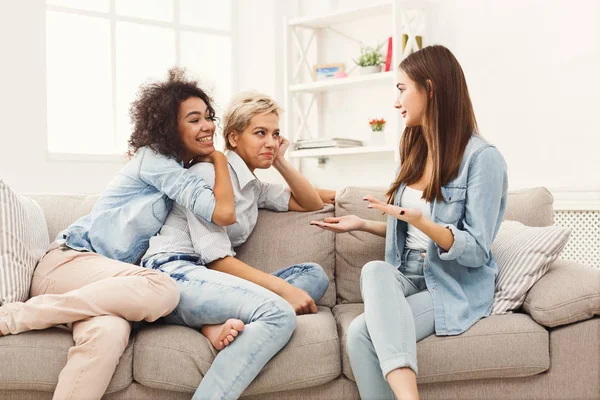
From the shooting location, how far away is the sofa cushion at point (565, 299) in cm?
198

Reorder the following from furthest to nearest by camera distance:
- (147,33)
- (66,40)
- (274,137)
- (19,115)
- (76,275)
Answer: (147,33)
(66,40)
(19,115)
(274,137)
(76,275)

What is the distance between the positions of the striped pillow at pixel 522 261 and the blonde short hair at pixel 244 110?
92 cm

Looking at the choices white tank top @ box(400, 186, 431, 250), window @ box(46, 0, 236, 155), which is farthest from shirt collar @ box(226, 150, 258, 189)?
window @ box(46, 0, 236, 155)

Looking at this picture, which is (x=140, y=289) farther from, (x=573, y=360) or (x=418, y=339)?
(x=573, y=360)

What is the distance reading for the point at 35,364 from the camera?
1.87 m

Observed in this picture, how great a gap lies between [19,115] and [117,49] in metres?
0.85

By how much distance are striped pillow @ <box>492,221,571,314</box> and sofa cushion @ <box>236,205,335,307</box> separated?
607mm

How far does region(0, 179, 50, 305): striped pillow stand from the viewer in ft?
6.88

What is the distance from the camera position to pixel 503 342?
197 cm

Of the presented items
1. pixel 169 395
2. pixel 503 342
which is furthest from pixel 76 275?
pixel 503 342

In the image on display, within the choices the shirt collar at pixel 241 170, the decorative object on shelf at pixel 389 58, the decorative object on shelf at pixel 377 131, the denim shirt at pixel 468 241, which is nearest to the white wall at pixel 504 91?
the decorative object on shelf at pixel 377 131

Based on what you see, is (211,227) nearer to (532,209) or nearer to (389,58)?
(532,209)

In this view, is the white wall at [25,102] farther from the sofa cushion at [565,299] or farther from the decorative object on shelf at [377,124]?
the sofa cushion at [565,299]

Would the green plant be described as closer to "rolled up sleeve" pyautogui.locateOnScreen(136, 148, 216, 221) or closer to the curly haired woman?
the curly haired woman
